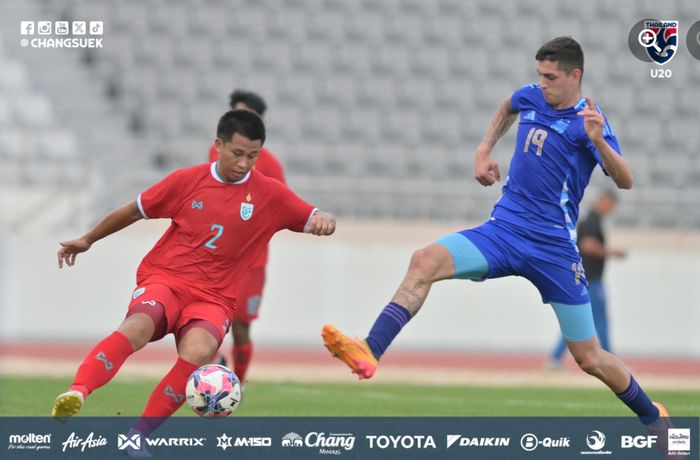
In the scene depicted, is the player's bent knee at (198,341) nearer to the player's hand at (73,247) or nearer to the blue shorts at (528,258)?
the player's hand at (73,247)

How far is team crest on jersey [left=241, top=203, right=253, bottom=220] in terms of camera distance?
26.3ft

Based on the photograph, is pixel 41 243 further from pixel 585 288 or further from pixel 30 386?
pixel 585 288

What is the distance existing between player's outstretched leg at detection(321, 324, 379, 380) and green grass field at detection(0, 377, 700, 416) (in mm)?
3215

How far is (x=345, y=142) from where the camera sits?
79.5ft

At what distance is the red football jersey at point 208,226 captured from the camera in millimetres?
7941

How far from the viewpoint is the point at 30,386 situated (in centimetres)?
1269

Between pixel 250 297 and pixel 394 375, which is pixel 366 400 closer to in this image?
pixel 250 297

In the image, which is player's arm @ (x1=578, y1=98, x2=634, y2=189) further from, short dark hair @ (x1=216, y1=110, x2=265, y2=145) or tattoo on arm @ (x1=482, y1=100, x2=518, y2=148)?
short dark hair @ (x1=216, y1=110, x2=265, y2=145)

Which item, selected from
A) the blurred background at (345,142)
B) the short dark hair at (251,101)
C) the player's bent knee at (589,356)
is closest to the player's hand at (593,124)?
the player's bent knee at (589,356)

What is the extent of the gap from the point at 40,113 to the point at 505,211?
55.0 feet
